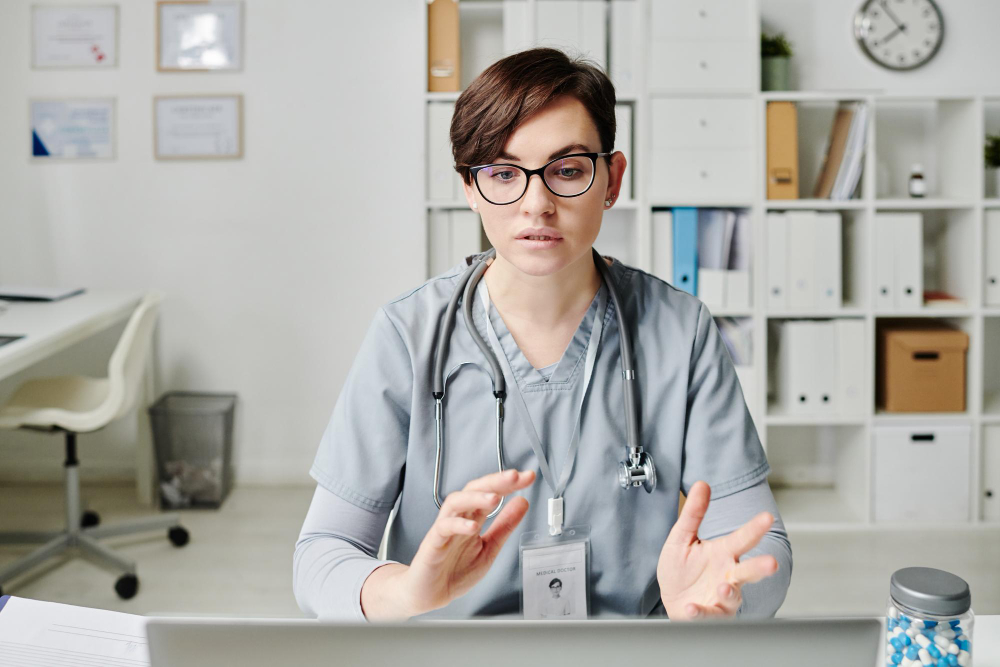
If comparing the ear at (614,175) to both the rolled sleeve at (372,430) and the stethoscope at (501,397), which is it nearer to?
the stethoscope at (501,397)

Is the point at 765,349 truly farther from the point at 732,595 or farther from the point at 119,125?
the point at 119,125

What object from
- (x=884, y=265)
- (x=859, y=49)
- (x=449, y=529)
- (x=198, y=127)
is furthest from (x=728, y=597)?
(x=198, y=127)

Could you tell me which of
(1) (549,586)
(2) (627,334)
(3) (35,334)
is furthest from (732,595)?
(3) (35,334)

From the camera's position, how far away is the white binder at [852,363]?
301 cm

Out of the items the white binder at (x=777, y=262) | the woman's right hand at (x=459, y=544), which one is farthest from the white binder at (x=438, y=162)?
the woman's right hand at (x=459, y=544)

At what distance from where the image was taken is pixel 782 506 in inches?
125

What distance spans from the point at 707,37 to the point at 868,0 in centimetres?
69

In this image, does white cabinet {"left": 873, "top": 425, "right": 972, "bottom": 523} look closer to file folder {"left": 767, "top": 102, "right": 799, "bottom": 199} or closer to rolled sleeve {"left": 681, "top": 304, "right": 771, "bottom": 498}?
file folder {"left": 767, "top": 102, "right": 799, "bottom": 199}

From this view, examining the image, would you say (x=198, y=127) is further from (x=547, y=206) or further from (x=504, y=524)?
(x=504, y=524)

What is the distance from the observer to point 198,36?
3303mm

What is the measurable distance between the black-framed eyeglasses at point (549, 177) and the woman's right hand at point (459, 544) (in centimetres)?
40

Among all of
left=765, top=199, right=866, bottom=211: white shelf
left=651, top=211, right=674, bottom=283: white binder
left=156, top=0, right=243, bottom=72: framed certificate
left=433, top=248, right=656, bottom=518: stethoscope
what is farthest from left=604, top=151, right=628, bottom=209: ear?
left=156, top=0, right=243, bottom=72: framed certificate

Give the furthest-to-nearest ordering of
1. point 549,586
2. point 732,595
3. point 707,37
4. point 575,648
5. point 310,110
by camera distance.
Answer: point 310,110 → point 707,37 → point 549,586 → point 732,595 → point 575,648

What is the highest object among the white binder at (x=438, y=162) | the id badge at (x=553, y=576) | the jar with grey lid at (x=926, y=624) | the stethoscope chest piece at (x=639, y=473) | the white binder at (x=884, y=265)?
the white binder at (x=438, y=162)
